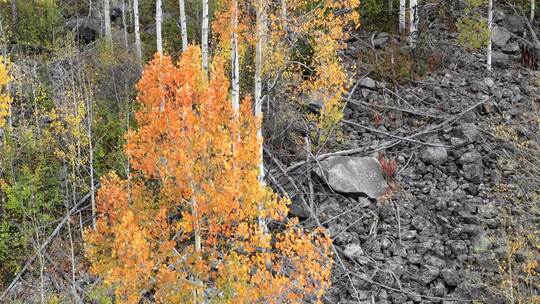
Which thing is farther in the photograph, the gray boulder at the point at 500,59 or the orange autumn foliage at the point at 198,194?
the gray boulder at the point at 500,59

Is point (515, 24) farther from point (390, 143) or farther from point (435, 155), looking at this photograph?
point (390, 143)

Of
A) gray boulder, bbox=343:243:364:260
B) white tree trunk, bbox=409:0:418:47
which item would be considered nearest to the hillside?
gray boulder, bbox=343:243:364:260

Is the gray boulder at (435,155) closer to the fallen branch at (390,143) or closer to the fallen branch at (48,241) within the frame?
the fallen branch at (390,143)

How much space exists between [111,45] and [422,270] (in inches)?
573

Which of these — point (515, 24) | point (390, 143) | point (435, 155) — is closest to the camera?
point (435, 155)

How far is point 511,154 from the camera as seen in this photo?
1648 centimetres

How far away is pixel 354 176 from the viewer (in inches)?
615

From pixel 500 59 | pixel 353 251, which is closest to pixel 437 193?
pixel 353 251

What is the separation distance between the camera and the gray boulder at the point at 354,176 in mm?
15531

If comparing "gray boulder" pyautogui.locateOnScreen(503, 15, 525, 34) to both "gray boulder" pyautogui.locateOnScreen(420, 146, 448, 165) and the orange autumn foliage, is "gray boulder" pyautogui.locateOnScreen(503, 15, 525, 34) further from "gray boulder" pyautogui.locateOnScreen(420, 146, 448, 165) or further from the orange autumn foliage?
the orange autumn foliage

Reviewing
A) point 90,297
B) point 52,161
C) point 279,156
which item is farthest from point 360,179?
point 52,161

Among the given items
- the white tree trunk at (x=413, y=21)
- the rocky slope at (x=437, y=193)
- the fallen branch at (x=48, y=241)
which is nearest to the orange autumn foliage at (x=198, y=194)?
the rocky slope at (x=437, y=193)

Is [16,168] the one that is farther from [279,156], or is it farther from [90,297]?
[279,156]

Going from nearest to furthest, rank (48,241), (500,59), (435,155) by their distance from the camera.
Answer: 1. (48,241)
2. (435,155)
3. (500,59)
